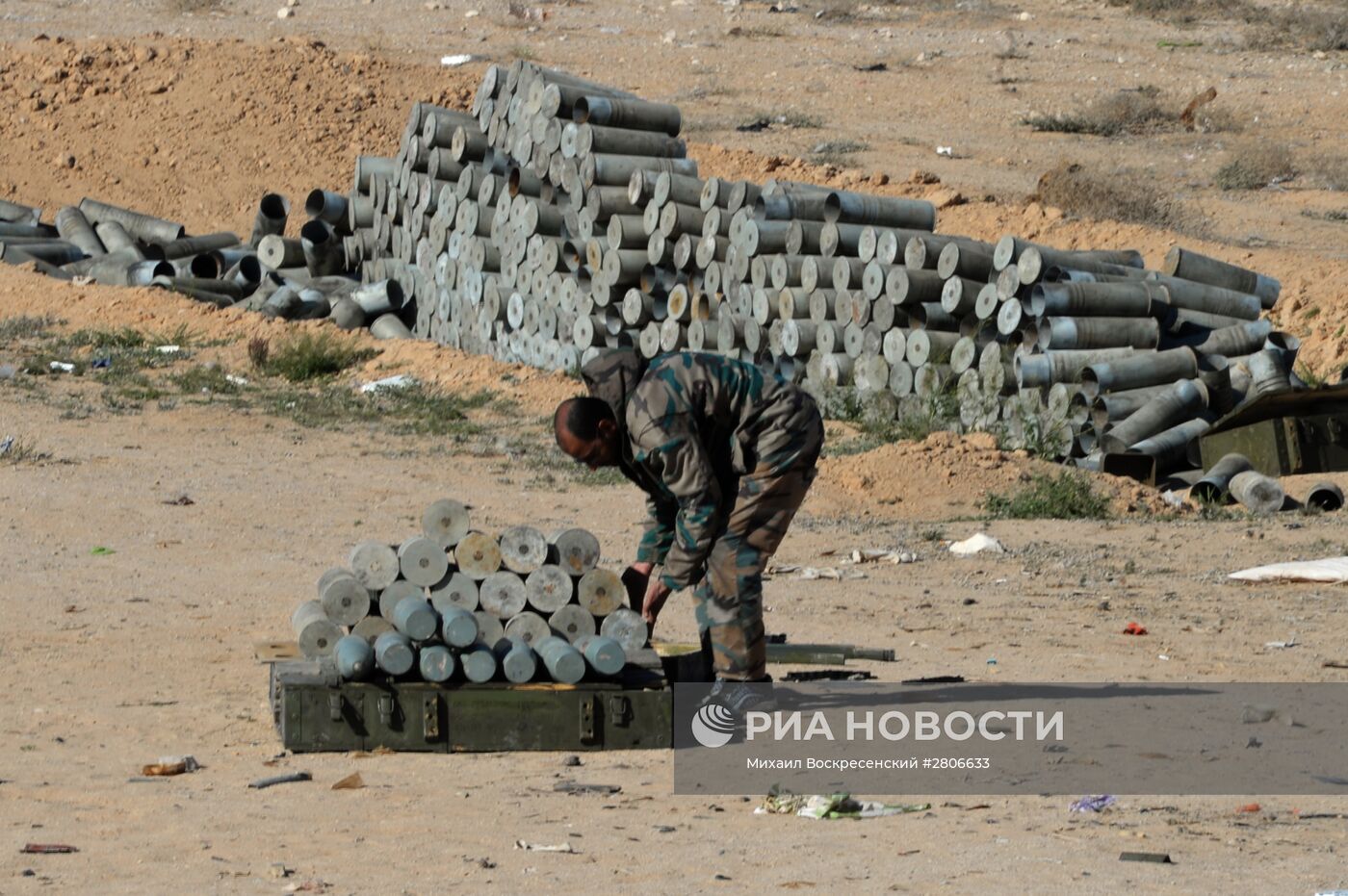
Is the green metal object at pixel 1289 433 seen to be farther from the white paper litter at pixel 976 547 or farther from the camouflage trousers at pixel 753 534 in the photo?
the camouflage trousers at pixel 753 534

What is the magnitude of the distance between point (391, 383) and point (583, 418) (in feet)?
34.8

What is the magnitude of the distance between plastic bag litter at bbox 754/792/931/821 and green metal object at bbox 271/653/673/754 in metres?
0.84

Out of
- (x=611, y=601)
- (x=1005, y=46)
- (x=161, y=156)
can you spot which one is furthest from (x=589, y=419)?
(x=1005, y=46)

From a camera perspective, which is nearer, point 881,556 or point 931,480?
point 881,556

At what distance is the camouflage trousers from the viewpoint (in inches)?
245

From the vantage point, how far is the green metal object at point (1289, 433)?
13.2 m

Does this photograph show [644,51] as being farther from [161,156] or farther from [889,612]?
[889,612]

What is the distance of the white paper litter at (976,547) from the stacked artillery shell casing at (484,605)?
4.63 m

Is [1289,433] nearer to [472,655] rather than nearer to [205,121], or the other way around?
[472,655]

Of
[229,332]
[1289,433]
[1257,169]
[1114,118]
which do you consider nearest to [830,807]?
[1289,433]

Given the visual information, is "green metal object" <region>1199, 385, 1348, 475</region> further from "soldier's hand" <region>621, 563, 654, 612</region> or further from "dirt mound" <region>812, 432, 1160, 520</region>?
"soldier's hand" <region>621, 563, 654, 612</region>

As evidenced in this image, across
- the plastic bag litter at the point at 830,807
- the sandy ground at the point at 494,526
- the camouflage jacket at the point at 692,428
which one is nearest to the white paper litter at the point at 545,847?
the sandy ground at the point at 494,526

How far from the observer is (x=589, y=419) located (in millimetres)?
5906

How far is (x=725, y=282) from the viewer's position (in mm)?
15656
